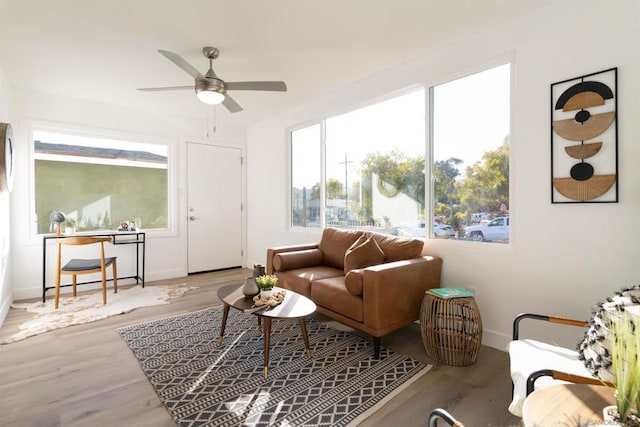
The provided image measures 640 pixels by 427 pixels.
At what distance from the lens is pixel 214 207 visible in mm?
5367

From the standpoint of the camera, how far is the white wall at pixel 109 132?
12.6 ft

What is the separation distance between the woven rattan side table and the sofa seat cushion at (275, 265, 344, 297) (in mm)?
915

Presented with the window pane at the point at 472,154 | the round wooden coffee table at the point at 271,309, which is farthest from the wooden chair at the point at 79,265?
the window pane at the point at 472,154

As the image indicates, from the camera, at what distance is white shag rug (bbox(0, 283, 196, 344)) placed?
9.83 ft

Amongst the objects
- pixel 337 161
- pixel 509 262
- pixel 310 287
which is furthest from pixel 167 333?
pixel 509 262

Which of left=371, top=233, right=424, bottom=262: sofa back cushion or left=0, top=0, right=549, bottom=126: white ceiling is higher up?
left=0, top=0, right=549, bottom=126: white ceiling

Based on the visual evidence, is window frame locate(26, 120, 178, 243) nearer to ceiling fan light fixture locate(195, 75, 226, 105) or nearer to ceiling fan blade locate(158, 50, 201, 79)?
ceiling fan light fixture locate(195, 75, 226, 105)

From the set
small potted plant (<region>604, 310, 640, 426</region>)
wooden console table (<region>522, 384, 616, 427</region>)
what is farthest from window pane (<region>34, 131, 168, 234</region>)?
small potted plant (<region>604, 310, 640, 426</region>)

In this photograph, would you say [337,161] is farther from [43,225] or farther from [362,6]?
[43,225]

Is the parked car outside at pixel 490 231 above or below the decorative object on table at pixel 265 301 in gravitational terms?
above

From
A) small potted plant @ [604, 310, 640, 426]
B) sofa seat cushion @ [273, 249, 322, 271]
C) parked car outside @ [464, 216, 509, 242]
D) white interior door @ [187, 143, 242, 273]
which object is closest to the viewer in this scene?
small potted plant @ [604, 310, 640, 426]

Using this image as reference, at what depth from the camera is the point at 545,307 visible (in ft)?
7.48

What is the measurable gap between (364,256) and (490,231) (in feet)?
3.50

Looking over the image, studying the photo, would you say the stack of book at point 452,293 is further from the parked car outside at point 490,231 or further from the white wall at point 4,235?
the white wall at point 4,235
